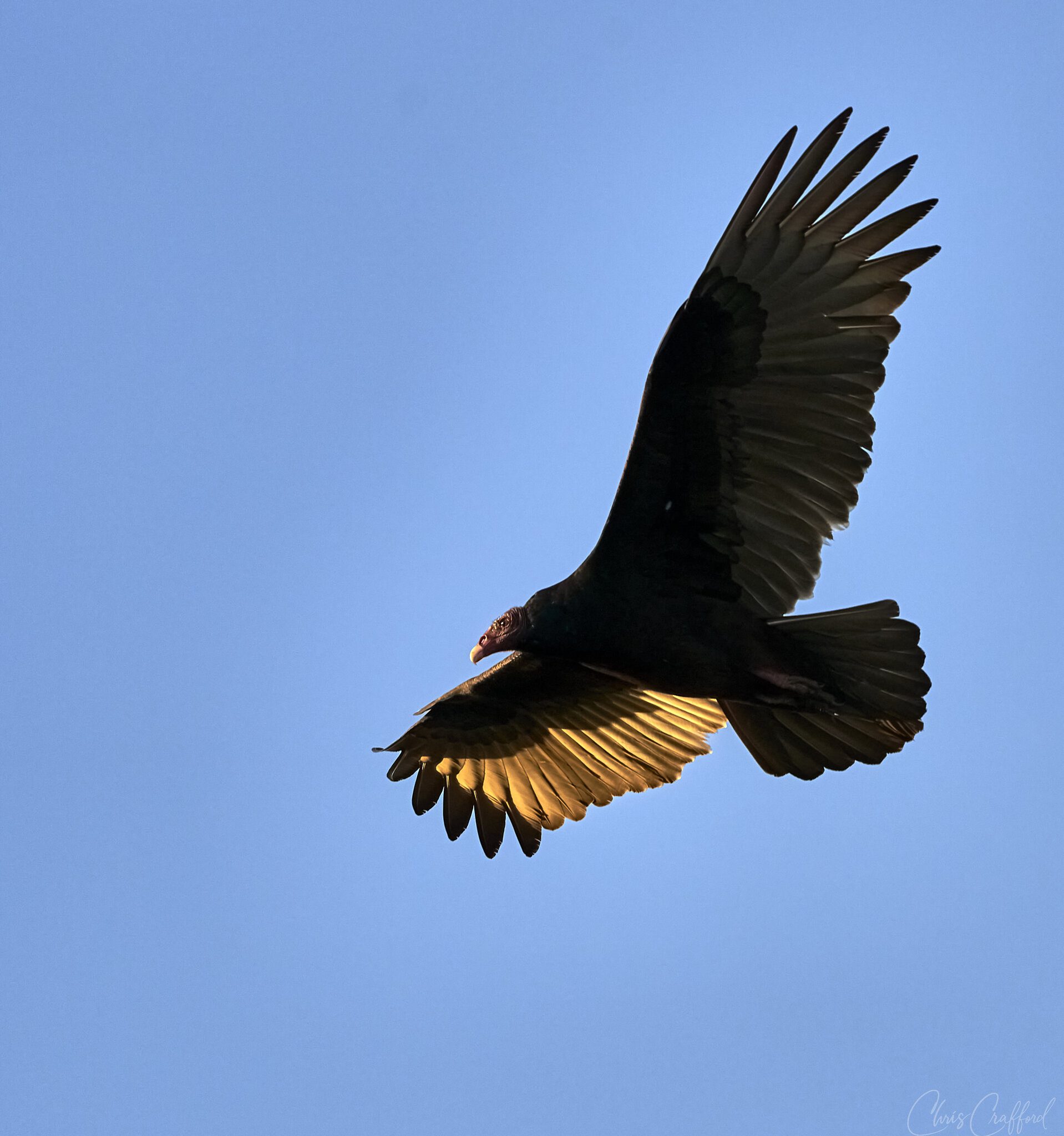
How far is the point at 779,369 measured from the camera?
5453 mm

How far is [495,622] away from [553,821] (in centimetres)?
117

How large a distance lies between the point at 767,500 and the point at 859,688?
2.63 feet

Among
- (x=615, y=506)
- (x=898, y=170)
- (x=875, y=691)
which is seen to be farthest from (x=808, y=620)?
(x=898, y=170)

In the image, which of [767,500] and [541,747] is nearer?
[767,500]

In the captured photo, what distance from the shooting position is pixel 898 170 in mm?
5238

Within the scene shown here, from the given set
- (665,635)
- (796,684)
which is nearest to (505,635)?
(665,635)

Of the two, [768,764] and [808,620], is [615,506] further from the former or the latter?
[768,764]

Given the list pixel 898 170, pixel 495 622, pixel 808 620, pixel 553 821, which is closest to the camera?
Answer: pixel 898 170

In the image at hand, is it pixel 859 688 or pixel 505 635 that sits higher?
pixel 505 635

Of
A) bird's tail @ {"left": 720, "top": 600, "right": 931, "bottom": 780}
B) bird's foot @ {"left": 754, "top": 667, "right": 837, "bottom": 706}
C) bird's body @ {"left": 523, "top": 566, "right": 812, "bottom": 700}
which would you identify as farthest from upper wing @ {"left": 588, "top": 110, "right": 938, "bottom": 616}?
bird's foot @ {"left": 754, "top": 667, "right": 837, "bottom": 706}

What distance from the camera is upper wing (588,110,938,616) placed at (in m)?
5.34

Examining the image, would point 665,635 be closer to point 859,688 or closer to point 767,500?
point 767,500

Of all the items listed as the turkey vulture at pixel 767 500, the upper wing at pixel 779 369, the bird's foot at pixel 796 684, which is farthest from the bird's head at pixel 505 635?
the bird's foot at pixel 796 684

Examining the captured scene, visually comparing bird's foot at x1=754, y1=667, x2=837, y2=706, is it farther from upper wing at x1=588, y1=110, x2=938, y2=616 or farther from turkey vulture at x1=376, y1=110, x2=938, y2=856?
upper wing at x1=588, y1=110, x2=938, y2=616
